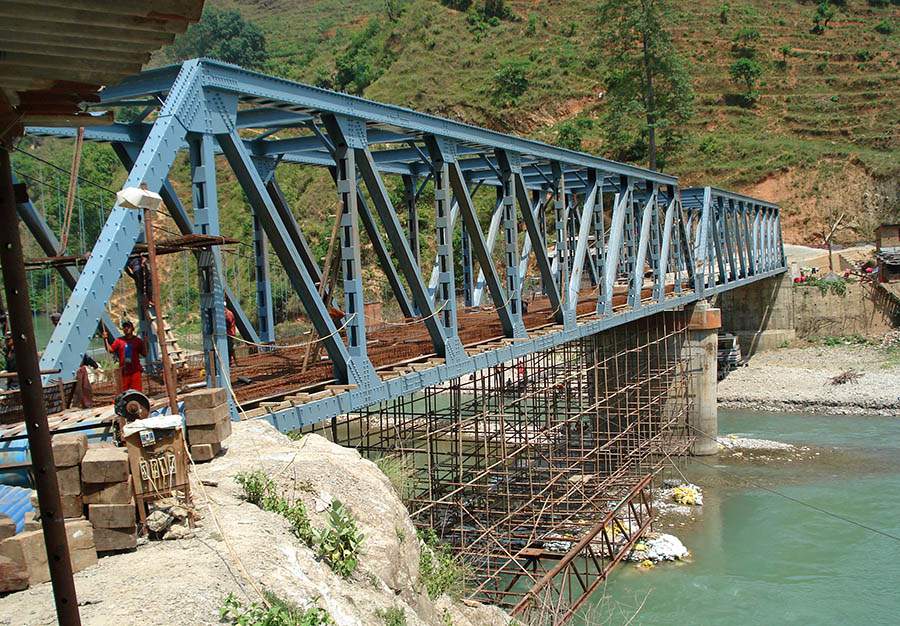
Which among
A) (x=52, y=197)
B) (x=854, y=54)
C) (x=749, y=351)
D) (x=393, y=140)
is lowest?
(x=749, y=351)

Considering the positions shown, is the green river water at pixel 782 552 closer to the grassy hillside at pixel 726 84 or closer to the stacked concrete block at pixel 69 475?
the stacked concrete block at pixel 69 475

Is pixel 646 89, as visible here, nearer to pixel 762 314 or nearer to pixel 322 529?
pixel 762 314

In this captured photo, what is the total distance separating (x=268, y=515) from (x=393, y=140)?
9550mm

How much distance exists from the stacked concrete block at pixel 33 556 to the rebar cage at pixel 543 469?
693cm

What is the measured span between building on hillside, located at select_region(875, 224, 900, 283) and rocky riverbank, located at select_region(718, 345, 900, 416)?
17.2ft

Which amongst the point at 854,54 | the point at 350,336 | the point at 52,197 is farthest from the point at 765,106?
the point at 350,336

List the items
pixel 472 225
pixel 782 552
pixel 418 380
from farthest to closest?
pixel 782 552 < pixel 472 225 < pixel 418 380

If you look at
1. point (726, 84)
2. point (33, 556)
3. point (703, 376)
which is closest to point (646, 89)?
point (726, 84)

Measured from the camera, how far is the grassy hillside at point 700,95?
5772 cm

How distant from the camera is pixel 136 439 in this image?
22.2 feet

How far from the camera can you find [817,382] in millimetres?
38844

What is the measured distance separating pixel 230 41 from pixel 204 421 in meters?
98.7

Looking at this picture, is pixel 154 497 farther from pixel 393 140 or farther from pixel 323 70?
pixel 323 70

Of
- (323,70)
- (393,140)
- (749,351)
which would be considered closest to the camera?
(393,140)
